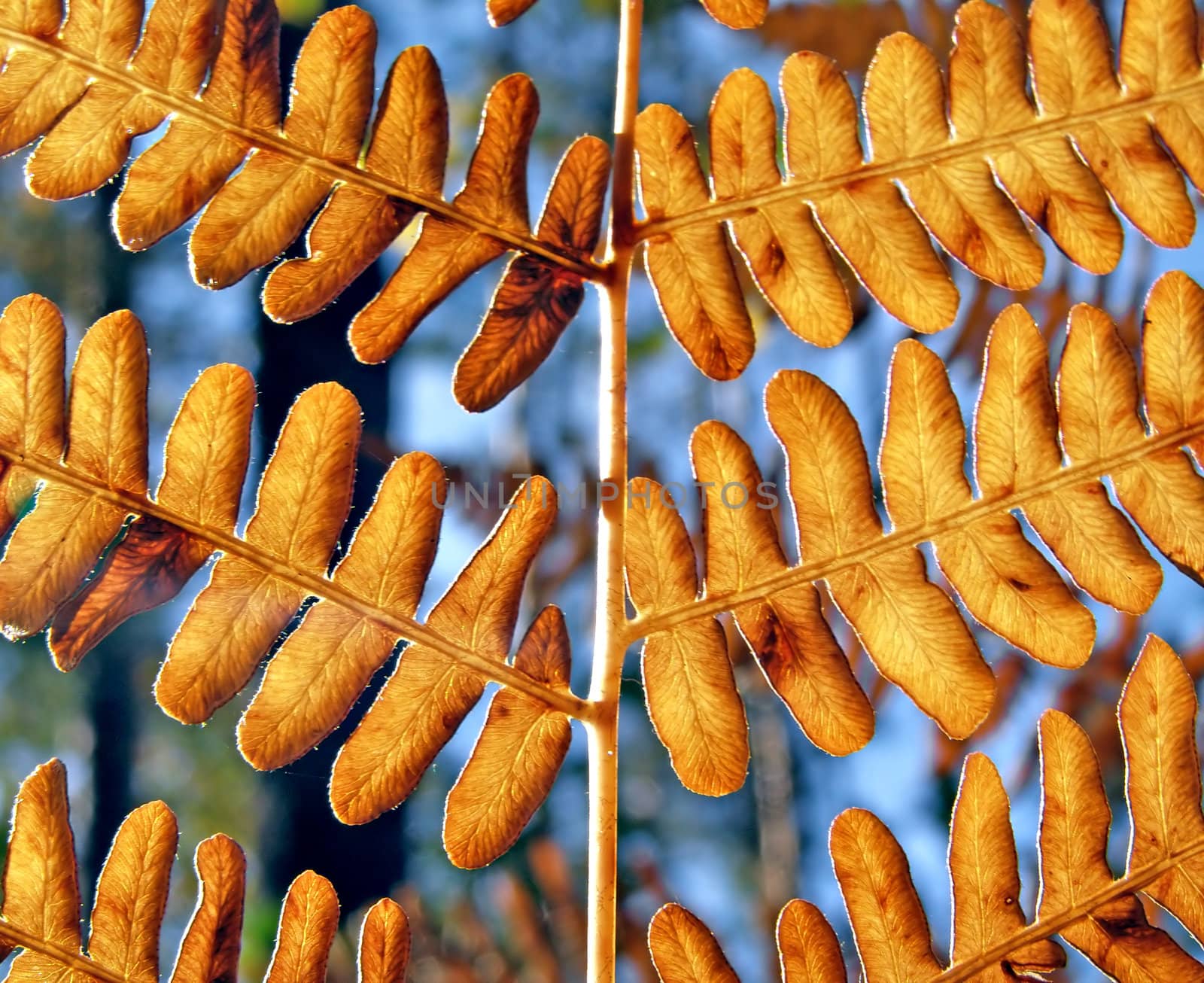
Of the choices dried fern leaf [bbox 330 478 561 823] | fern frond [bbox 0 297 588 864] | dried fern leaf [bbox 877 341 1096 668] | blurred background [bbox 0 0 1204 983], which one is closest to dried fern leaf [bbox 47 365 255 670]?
fern frond [bbox 0 297 588 864]

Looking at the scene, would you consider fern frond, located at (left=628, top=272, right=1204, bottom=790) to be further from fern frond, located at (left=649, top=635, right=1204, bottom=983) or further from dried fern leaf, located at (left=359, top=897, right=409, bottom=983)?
dried fern leaf, located at (left=359, top=897, right=409, bottom=983)

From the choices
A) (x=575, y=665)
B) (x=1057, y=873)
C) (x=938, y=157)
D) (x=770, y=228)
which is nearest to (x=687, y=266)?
(x=770, y=228)

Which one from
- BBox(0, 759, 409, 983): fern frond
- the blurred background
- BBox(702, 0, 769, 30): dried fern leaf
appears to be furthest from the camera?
the blurred background

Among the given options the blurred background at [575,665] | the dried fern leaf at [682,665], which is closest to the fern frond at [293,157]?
the dried fern leaf at [682,665]

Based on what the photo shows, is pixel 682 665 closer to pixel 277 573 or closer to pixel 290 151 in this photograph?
pixel 277 573

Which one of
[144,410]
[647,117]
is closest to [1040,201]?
[647,117]
